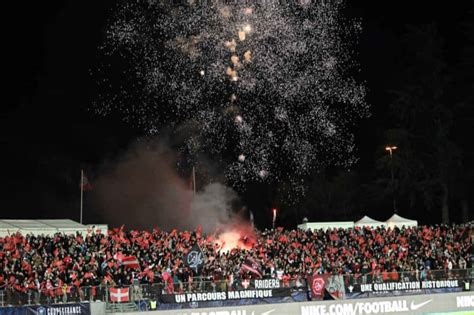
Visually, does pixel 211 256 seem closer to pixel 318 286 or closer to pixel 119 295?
pixel 318 286

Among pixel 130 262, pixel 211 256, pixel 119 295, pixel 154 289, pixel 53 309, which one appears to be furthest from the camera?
pixel 211 256

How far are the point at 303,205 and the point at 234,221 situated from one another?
29.2m

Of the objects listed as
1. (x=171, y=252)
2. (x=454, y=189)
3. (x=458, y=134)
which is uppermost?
(x=458, y=134)

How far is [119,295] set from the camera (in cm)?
2706

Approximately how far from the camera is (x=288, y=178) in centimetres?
9556

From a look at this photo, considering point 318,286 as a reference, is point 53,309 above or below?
below

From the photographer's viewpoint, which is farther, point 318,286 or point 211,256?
point 211,256

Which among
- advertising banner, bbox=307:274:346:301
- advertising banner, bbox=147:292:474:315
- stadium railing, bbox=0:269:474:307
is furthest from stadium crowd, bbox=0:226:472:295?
advertising banner, bbox=147:292:474:315

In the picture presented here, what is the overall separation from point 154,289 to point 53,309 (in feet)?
14.4

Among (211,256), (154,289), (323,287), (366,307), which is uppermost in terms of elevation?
(211,256)

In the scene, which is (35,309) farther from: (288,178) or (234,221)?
(288,178)

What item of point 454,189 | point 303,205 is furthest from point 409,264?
point 303,205

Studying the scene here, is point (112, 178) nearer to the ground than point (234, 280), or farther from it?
farther from it

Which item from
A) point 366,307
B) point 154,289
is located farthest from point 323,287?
point 154,289
